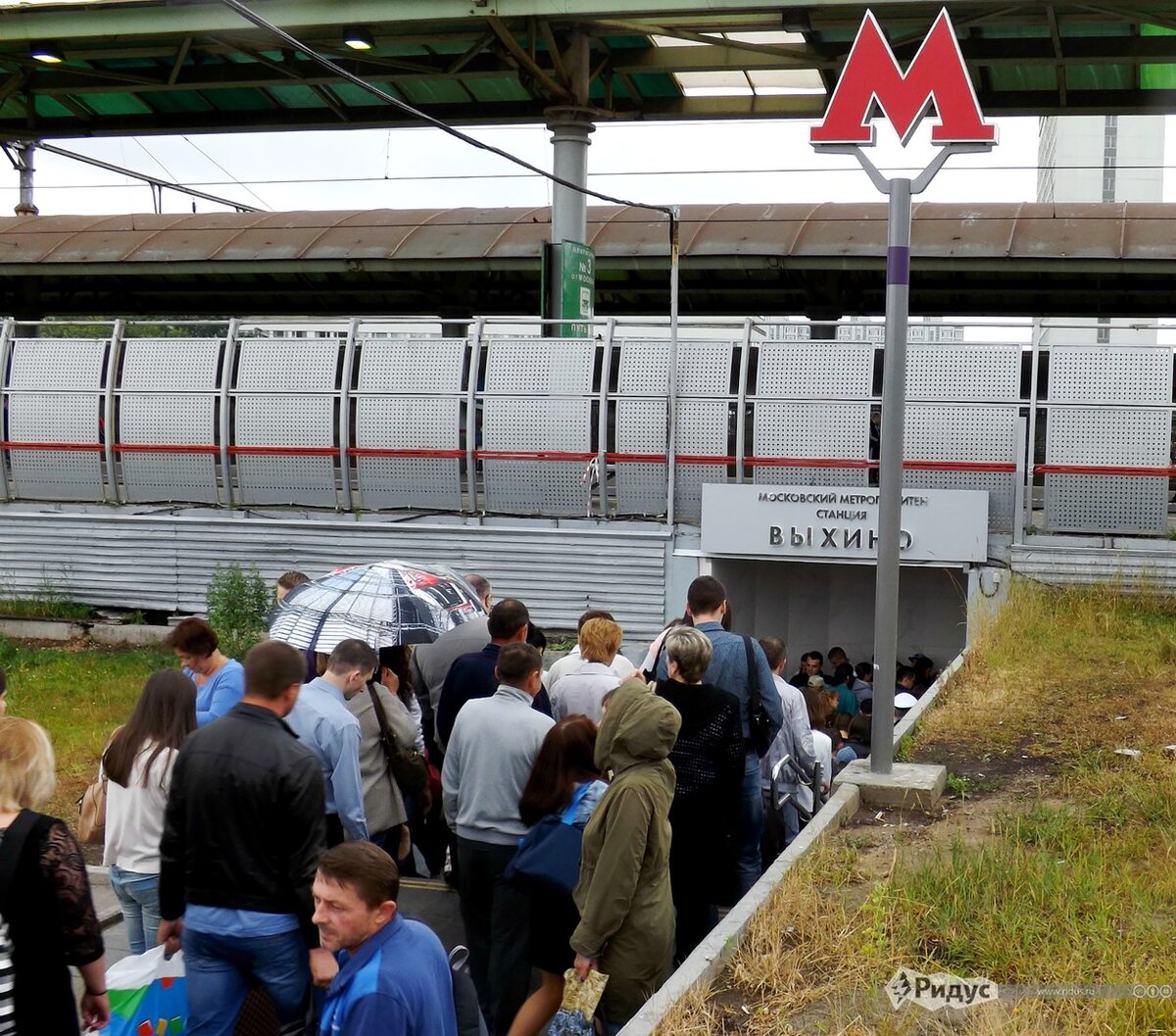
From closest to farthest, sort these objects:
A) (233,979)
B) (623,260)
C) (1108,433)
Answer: (233,979)
(1108,433)
(623,260)

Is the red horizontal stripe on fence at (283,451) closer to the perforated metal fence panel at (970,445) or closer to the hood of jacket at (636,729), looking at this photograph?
the perforated metal fence panel at (970,445)

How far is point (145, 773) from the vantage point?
5.26 meters

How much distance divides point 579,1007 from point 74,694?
31.5 feet

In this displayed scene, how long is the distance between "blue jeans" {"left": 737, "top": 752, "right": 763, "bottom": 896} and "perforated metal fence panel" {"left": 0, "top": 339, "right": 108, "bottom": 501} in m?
11.7

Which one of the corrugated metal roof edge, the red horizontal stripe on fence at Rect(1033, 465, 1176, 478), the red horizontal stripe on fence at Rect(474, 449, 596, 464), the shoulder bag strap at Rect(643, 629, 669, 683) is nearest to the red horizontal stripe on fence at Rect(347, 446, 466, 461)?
the red horizontal stripe on fence at Rect(474, 449, 596, 464)

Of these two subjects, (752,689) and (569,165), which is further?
(569,165)

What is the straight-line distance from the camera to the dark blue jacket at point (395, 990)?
3512mm

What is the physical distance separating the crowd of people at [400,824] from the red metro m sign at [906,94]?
9.10 feet

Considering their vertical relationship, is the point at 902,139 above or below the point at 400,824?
above

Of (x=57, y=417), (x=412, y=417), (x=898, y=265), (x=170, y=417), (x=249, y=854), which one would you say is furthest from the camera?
(x=57, y=417)

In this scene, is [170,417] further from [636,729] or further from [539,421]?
[636,729]

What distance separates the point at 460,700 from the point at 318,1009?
6.88 feet

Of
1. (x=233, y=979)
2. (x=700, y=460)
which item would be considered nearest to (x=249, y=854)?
(x=233, y=979)

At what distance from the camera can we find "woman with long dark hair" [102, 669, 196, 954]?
5.27 metres
